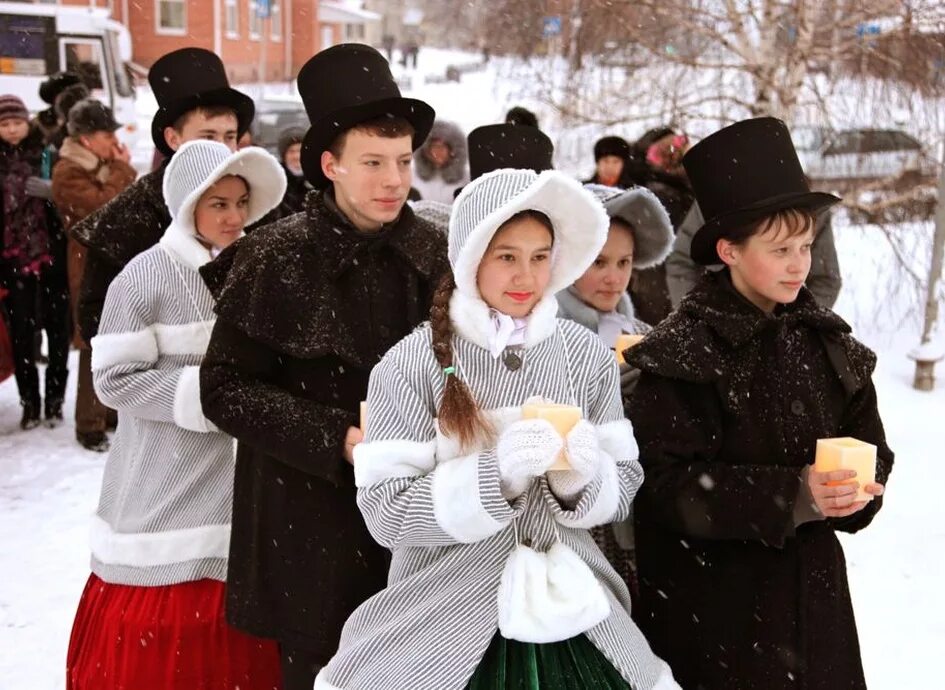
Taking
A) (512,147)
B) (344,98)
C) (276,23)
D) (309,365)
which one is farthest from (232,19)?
(309,365)

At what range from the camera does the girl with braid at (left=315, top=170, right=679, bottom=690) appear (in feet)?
7.97

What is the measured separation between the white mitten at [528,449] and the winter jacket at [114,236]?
2463 millimetres

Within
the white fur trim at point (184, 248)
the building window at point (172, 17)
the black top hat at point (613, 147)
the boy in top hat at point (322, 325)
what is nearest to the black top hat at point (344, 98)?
the boy in top hat at point (322, 325)

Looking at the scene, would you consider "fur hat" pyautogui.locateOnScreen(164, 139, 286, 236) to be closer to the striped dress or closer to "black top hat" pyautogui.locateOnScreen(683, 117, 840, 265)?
the striped dress

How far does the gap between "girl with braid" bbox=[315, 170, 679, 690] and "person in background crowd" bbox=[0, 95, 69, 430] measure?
244 inches

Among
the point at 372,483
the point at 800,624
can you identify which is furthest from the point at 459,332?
the point at 800,624

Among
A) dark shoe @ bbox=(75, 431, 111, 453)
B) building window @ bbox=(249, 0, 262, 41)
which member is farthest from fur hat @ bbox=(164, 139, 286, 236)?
building window @ bbox=(249, 0, 262, 41)

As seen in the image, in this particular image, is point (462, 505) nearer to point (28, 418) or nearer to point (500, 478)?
point (500, 478)

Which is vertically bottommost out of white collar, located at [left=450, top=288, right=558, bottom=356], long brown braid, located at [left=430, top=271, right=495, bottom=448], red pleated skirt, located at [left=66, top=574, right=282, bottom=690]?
red pleated skirt, located at [left=66, top=574, right=282, bottom=690]

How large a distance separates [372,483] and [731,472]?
846mm

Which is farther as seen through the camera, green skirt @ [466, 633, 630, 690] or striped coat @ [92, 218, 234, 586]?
striped coat @ [92, 218, 234, 586]

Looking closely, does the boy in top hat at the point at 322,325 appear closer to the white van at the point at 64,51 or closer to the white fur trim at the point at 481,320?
the white fur trim at the point at 481,320

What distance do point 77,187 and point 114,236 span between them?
3936 millimetres

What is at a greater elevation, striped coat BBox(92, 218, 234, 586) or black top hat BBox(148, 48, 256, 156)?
black top hat BBox(148, 48, 256, 156)
